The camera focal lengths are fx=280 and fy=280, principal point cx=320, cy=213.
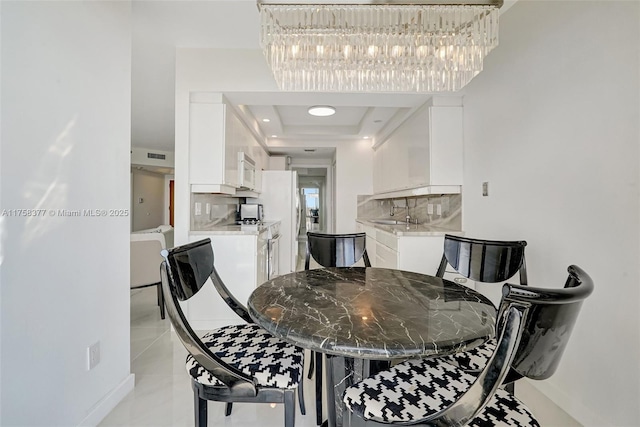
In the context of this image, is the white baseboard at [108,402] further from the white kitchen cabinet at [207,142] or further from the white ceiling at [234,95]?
the white ceiling at [234,95]

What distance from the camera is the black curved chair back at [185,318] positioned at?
3.16 feet

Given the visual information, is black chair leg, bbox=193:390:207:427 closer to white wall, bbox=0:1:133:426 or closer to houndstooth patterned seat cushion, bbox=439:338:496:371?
white wall, bbox=0:1:133:426

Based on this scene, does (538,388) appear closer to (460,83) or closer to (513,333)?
(513,333)

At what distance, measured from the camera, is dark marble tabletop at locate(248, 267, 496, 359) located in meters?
0.78

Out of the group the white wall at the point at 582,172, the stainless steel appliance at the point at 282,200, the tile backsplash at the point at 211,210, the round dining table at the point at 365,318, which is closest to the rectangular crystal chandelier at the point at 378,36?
the white wall at the point at 582,172

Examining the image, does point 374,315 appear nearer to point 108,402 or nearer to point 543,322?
point 543,322

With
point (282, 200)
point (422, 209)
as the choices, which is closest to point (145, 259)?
point (282, 200)

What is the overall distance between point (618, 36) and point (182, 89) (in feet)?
9.61

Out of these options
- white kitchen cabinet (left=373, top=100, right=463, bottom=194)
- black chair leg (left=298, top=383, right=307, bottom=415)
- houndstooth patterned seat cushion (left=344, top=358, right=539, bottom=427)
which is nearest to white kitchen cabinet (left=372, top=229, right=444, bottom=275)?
white kitchen cabinet (left=373, top=100, right=463, bottom=194)

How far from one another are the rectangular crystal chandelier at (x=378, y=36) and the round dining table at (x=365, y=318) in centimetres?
132

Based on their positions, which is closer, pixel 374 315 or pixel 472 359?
pixel 374 315

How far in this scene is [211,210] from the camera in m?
3.26

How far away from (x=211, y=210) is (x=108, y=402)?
6.74ft

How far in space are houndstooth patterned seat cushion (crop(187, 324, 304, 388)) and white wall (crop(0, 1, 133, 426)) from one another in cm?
64
